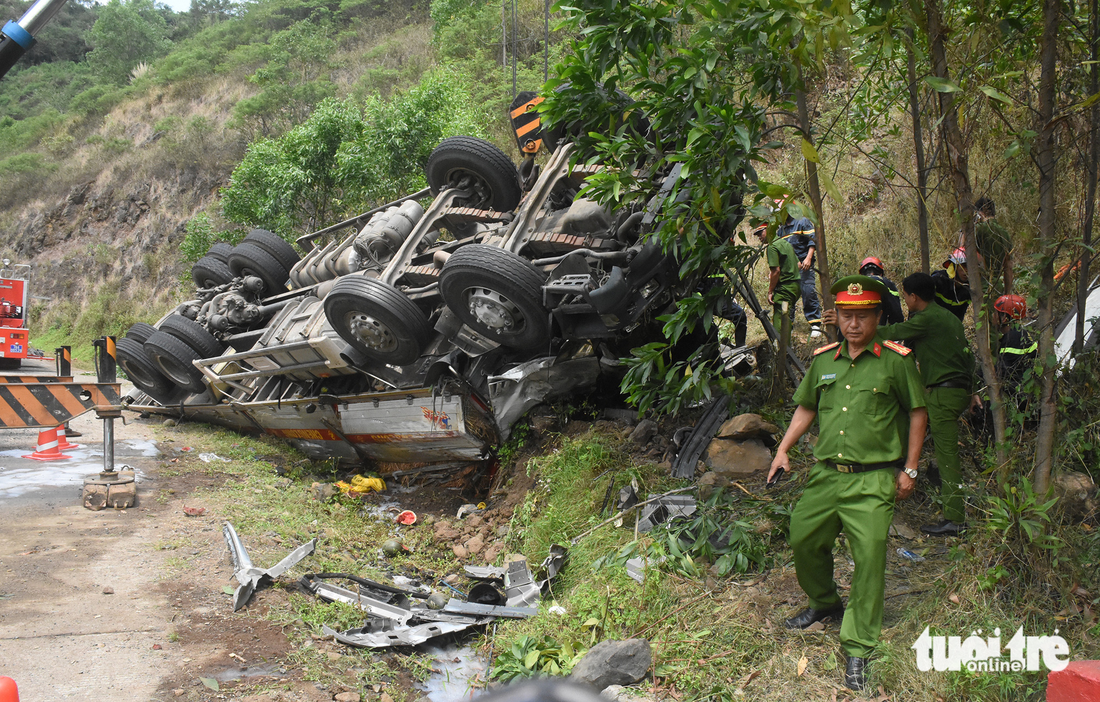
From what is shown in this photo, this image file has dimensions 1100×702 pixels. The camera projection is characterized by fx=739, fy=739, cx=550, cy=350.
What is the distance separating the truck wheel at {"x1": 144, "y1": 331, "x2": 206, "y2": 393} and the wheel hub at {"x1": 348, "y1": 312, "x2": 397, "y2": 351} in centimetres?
318

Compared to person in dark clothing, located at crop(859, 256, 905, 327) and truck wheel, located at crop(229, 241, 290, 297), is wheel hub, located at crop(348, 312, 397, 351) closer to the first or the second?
truck wheel, located at crop(229, 241, 290, 297)

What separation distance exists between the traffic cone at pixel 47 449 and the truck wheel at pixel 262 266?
2.54 m

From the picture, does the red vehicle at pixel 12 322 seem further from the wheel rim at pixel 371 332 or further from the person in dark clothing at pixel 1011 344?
the person in dark clothing at pixel 1011 344

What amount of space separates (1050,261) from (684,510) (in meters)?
2.16

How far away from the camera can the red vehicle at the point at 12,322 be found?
13294 mm

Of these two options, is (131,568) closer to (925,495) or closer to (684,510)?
(684,510)

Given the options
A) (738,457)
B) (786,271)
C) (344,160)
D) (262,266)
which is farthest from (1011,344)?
(344,160)

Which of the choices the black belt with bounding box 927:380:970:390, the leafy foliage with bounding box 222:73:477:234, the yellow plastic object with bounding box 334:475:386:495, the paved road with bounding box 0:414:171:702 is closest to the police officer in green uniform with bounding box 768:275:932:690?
the black belt with bounding box 927:380:970:390

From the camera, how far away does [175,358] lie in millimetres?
7840

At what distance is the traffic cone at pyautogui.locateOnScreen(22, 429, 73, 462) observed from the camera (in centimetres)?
690

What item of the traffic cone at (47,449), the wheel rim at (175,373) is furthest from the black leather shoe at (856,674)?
the wheel rim at (175,373)

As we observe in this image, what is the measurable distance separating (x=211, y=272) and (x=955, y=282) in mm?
7736

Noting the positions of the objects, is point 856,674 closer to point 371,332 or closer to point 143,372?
point 371,332

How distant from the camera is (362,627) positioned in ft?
12.9
